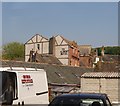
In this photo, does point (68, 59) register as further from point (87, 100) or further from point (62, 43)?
point (87, 100)

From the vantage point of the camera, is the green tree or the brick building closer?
the brick building

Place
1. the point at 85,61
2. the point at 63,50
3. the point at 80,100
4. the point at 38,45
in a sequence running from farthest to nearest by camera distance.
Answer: the point at 85,61, the point at 38,45, the point at 63,50, the point at 80,100

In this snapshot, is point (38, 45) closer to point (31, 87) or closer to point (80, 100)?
point (31, 87)

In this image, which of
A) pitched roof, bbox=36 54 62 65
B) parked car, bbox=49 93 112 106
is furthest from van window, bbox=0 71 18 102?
pitched roof, bbox=36 54 62 65

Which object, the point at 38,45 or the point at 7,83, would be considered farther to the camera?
the point at 38,45

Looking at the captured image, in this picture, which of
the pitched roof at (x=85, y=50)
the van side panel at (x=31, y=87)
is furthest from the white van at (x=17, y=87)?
the pitched roof at (x=85, y=50)

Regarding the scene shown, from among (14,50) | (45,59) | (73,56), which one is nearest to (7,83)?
(45,59)

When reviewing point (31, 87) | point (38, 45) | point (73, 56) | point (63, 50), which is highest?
point (38, 45)

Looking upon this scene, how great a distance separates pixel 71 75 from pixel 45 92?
38.6 metres

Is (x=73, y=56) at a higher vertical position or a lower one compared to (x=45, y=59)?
higher

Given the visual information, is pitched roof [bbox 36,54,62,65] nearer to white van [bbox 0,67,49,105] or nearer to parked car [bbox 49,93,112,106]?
white van [bbox 0,67,49,105]

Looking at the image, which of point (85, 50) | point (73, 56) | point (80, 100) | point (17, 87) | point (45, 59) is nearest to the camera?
point (80, 100)

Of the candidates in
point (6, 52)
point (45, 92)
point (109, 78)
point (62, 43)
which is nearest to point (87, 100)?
point (45, 92)

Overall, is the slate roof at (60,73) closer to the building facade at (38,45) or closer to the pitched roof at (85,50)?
the building facade at (38,45)
